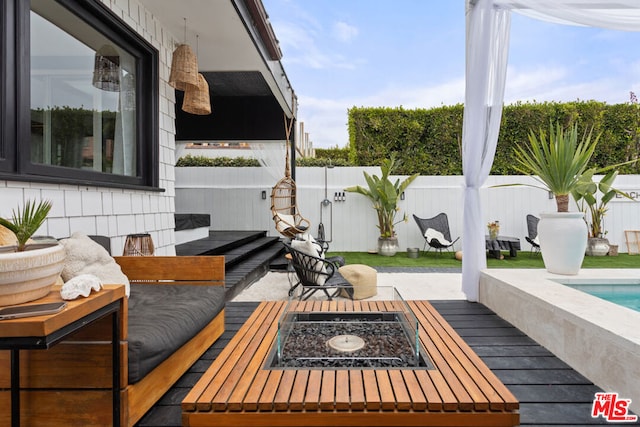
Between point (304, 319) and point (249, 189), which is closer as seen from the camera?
point (304, 319)

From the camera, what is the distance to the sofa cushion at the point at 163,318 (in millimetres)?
1531

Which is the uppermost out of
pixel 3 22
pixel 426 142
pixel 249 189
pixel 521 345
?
pixel 426 142

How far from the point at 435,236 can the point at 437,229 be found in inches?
13.0

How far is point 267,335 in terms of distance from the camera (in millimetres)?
1908

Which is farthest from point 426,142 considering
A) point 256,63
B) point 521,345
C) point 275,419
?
point 275,419

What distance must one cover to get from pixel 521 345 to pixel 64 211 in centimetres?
333

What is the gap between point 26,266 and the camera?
118cm

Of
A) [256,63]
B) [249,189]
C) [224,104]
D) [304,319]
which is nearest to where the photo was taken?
[304,319]

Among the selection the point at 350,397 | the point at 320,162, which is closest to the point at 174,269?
the point at 350,397

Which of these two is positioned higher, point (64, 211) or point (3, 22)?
point (3, 22)

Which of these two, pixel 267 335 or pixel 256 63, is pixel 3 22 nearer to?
pixel 267 335

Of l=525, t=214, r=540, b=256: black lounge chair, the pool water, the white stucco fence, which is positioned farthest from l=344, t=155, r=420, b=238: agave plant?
the pool water

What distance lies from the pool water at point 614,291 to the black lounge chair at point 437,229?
4.22 metres

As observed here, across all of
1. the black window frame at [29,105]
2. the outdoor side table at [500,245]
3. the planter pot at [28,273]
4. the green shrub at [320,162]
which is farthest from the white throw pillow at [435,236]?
the planter pot at [28,273]
